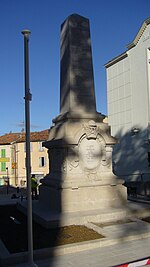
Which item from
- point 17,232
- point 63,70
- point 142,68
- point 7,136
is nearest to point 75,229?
point 17,232

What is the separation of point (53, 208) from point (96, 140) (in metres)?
3.02

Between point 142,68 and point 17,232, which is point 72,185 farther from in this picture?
point 142,68

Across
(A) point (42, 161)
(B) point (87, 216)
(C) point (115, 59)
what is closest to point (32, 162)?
(A) point (42, 161)

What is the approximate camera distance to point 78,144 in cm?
1114

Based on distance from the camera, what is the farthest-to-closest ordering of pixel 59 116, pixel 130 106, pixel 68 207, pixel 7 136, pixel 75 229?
pixel 7 136 → pixel 130 106 → pixel 59 116 → pixel 68 207 → pixel 75 229

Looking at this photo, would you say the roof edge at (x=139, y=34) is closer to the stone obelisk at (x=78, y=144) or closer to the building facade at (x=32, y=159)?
the stone obelisk at (x=78, y=144)

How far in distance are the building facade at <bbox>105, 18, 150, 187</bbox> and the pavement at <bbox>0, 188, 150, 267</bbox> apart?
12.2 m

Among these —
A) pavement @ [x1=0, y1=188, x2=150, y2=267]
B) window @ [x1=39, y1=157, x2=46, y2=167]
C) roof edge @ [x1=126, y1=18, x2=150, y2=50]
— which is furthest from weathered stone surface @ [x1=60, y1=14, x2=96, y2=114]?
window @ [x1=39, y1=157, x2=46, y2=167]

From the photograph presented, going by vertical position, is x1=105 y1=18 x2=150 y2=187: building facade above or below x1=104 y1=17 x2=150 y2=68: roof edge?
below

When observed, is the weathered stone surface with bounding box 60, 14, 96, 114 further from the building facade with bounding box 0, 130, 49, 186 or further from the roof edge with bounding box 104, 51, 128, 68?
the building facade with bounding box 0, 130, 49, 186

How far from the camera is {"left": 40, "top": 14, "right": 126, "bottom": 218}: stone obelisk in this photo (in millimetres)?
10734

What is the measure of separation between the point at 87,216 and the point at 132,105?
49.5 feet

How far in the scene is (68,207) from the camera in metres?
10.4

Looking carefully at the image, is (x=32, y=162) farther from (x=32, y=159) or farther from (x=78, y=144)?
(x=78, y=144)
